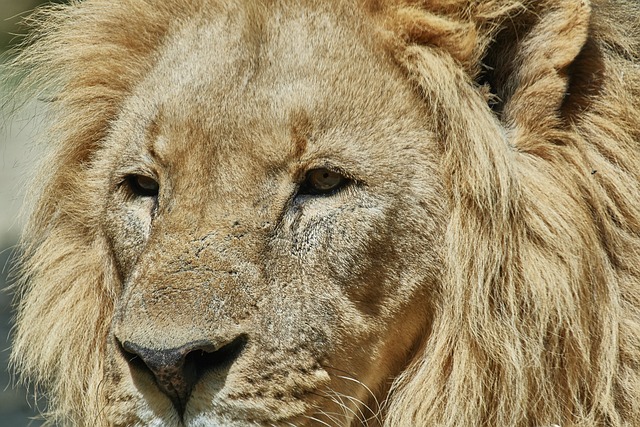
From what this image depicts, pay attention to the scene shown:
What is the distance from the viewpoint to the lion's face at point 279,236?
10.1 ft

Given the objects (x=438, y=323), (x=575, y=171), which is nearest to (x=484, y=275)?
(x=438, y=323)

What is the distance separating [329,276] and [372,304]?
171 mm

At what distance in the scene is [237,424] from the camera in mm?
3076

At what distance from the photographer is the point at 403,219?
3270 mm

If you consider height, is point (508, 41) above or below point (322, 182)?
above

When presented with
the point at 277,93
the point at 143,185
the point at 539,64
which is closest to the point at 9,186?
the point at 143,185

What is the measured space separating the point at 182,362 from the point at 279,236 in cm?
54

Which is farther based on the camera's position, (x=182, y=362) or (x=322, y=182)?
(x=322, y=182)

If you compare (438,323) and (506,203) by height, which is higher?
(506,203)

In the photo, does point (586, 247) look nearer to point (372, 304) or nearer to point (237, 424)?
point (372, 304)

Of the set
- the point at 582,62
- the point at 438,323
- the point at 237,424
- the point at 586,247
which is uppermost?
the point at 582,62

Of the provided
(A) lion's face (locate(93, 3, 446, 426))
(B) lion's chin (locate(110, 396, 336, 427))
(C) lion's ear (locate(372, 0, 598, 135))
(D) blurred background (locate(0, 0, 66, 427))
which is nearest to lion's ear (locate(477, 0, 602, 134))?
(C) lion's ear (locate(372, 0, 598, 135))

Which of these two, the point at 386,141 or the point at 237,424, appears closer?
the point at 237,424

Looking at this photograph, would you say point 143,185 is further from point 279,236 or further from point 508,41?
point 508,41
